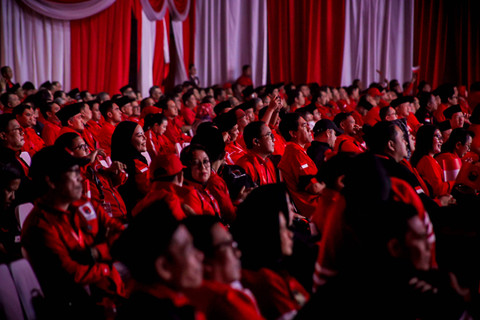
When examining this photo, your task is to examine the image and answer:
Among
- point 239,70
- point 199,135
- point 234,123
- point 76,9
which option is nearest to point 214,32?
point 239,70

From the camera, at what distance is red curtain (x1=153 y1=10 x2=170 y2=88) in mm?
11359

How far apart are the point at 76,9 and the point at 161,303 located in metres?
9.43

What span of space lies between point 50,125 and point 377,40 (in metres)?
11.0

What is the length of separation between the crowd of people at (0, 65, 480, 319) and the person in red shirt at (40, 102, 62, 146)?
1.32m

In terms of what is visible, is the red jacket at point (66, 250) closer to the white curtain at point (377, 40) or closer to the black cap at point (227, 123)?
the black cap at point (227, 123)

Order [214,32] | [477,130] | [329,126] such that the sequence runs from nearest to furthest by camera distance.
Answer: [329,126] < [477,130] < [214,32]

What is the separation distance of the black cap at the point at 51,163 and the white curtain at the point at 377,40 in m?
12.2

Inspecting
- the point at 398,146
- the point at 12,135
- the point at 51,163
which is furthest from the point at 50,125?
the point at 398,146

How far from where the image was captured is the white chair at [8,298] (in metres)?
1.96

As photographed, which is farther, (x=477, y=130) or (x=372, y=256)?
(x=477, y=130)

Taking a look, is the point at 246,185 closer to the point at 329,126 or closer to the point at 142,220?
the point at 329,126

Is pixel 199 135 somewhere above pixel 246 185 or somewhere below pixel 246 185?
above

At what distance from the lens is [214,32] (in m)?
12.7

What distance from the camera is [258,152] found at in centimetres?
387
